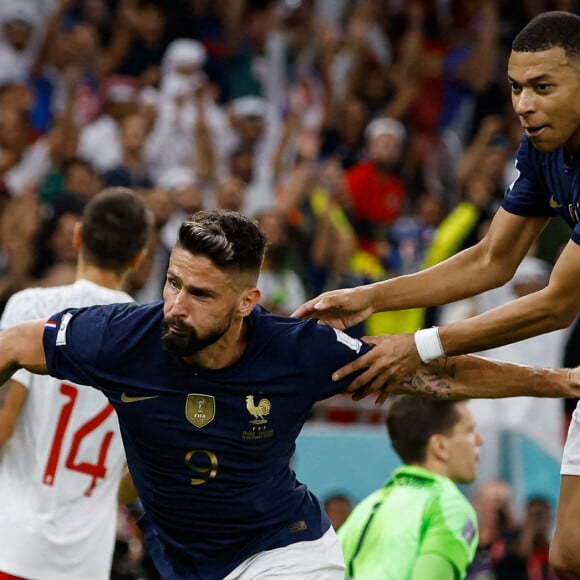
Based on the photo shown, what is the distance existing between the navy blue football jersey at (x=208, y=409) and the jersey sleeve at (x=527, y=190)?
3.73ft

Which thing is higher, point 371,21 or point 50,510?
point 371,21

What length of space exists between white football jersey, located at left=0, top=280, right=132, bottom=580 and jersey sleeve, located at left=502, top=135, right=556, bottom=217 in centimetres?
161

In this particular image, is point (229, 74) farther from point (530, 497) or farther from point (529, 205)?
point (529, 205)

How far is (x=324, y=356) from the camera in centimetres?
427

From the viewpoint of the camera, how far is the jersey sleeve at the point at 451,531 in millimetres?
4902

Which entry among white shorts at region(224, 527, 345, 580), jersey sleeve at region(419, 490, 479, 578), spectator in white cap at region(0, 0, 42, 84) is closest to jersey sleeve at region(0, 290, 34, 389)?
white shorts at region(224, 527, 345, 580)

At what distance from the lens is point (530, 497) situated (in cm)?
865

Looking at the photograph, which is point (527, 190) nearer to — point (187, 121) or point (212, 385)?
point (212, 385)

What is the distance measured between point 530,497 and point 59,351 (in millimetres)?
5204

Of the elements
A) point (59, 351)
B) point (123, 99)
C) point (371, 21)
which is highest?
point (371, 21)

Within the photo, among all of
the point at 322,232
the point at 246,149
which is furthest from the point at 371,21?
the point at 322,232

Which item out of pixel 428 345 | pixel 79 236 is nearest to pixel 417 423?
pixel 428 345

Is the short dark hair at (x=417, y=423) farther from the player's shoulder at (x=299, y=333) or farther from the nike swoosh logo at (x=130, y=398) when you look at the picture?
the nike swoosh logo at (x=130, y=398)

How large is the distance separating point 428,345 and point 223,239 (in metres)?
0.85
